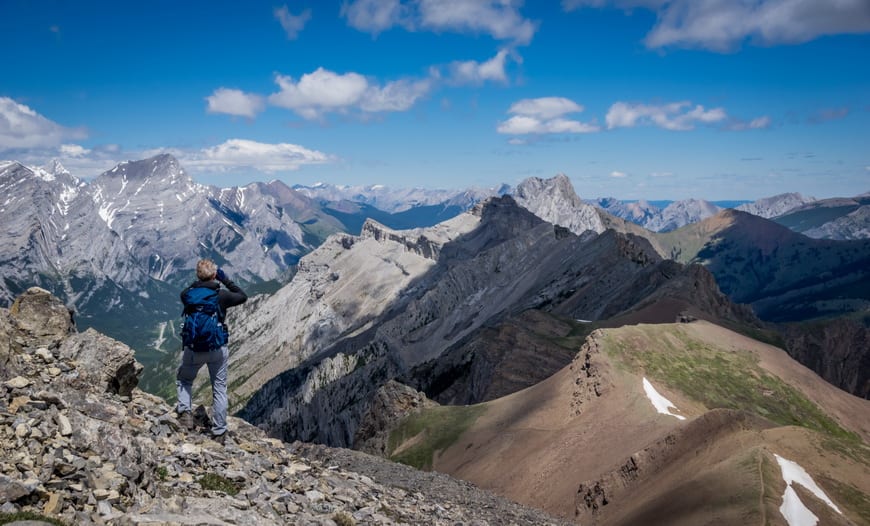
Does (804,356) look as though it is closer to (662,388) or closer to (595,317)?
(595,317)

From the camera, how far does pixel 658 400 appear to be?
223 ft

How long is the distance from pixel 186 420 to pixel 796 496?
38.1 metres

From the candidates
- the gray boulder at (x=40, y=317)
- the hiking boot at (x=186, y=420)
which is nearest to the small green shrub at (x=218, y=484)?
the hiking boot at (x=186, y=420)

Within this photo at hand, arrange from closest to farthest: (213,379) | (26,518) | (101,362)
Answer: (26,518) → (213,379) → (101,362)

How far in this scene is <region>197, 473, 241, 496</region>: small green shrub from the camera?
1964 centimetres

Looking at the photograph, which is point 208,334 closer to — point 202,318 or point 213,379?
point 202,318

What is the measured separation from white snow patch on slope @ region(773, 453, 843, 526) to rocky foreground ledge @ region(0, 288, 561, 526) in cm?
2119

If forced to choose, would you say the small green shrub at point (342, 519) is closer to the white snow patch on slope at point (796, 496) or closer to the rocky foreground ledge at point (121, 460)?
the rocky foreground ledge at point (121, 460)

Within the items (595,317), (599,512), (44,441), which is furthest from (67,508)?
(595,317)

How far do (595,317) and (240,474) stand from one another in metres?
140

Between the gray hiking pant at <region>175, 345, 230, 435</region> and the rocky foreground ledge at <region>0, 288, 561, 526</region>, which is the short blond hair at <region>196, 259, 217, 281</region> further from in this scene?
the rocky foreground ledge at <region>0, 288, 561, 526</region>

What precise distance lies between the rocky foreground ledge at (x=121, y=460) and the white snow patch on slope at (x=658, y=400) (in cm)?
3986

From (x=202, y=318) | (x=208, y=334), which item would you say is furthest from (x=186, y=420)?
(x=202, y=318)

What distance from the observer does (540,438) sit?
71750mm
